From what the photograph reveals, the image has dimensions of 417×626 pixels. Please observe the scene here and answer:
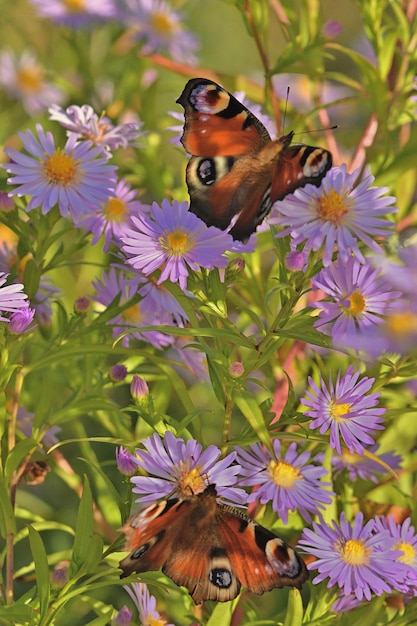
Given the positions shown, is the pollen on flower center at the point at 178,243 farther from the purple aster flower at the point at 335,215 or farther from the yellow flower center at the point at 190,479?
the yellow flower center at the point at 190,479

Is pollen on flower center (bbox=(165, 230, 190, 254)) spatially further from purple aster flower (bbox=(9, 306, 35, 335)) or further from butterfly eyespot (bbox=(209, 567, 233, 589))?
butterfly eyespot (bbox=(209, 567, 233, 589))

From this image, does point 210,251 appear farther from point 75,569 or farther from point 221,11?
point 221,11

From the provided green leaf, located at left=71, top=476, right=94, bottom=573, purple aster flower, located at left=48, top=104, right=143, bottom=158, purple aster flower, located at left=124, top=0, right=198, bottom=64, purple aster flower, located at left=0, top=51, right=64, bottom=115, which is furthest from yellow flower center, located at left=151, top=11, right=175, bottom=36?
green leaf, located at left=71, top=476, right=94, bottom=573

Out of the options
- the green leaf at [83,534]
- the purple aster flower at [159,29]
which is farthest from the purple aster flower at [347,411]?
the purple aster flower at [159,29]

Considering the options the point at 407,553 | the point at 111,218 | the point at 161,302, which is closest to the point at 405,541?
the point at 407,553

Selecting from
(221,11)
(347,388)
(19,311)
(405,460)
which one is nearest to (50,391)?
(19,311)

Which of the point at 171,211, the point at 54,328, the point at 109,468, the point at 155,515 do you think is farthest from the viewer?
the point at 109,468
